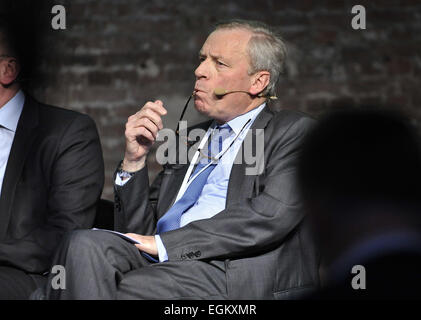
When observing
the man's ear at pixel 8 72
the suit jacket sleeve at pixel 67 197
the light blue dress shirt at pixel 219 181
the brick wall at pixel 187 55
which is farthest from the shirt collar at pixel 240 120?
the brick wall at pixel 187 55

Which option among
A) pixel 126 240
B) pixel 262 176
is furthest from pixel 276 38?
pixel 126 240

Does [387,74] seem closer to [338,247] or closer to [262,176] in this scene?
[262,176]

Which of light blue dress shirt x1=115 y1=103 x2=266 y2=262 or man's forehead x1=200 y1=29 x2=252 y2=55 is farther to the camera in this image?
man's forehead x1=200 y1=29 x2=252 y2=55

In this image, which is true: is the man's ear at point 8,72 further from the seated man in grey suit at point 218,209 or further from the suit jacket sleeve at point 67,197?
the seated man in grey suit at point 218,209

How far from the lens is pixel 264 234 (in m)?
2.78

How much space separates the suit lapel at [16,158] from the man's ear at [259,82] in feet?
3.07

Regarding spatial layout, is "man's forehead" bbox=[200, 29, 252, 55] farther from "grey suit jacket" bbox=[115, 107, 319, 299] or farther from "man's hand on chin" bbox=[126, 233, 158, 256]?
"man's hand on chin" bbox=[126, 233, 158, 256]

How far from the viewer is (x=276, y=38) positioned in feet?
10.8

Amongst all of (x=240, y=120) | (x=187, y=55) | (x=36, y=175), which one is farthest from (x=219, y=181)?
(x=187, y=55)

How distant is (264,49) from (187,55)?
4.04 feet

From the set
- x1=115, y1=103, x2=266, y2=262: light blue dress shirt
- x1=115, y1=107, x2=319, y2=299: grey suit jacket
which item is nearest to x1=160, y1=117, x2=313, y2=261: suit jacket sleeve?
x1=115, y1=107, x2=319, y2=299: grey suit jacket

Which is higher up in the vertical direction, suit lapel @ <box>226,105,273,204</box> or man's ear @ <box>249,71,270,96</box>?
man's ear @ <box>249,71,270,96</box>

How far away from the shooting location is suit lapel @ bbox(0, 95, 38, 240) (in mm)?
3039

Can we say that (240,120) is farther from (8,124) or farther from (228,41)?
(8,124)
